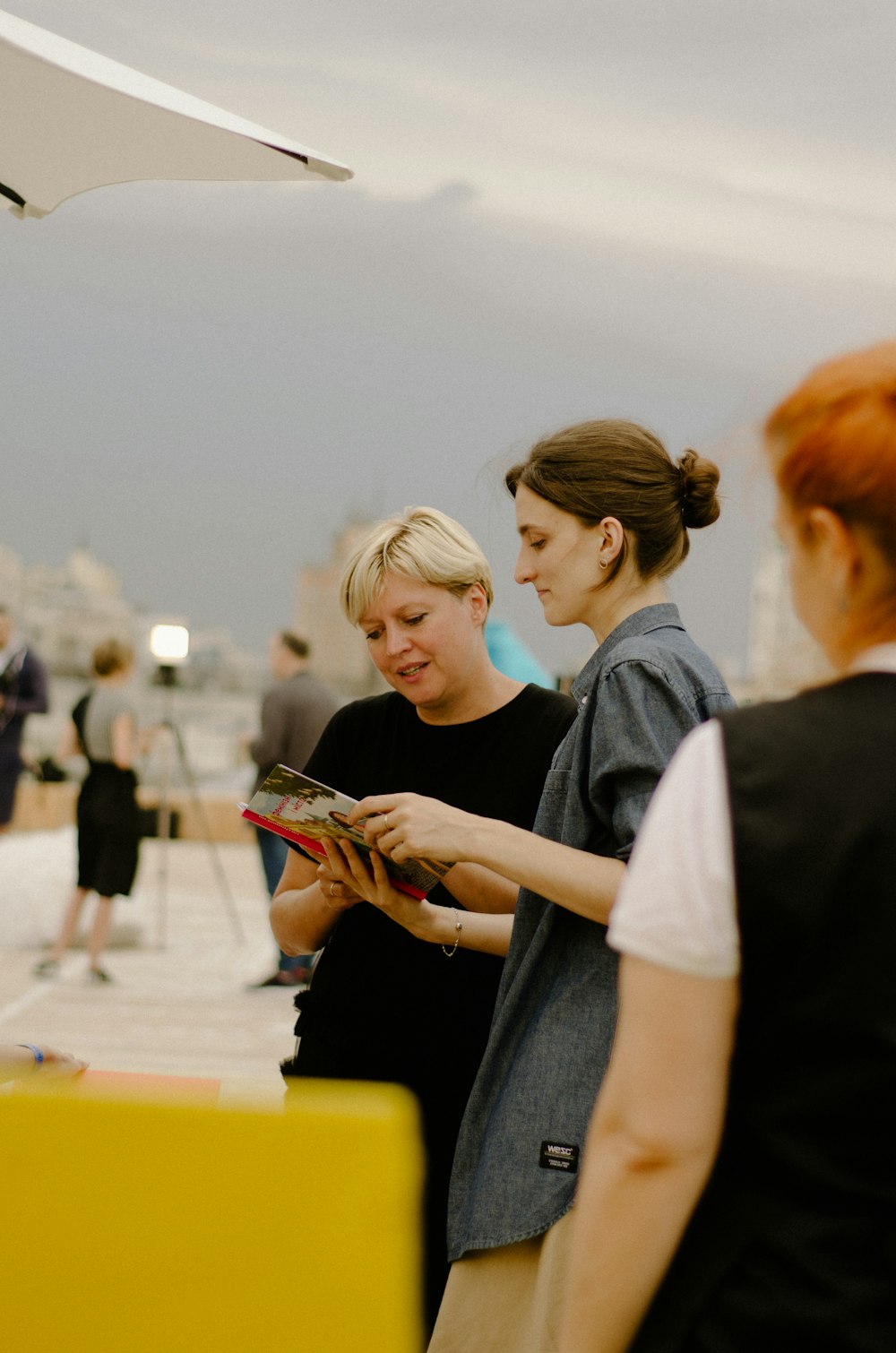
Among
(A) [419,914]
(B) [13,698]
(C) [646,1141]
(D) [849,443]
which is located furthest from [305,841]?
(B) [13,698]

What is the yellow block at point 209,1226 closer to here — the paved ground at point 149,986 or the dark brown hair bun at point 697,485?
the dark brown hair bun at point 697,485

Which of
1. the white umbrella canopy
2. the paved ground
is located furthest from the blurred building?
the white umbrella canopy

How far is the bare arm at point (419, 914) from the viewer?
163cm

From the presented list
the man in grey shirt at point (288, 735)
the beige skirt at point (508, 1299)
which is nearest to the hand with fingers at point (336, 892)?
the beige skirt at point (508, 1299)

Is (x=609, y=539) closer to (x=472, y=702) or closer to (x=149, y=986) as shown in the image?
(x=472, y=702)

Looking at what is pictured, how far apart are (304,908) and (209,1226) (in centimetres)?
91

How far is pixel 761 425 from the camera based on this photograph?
2.81 feet

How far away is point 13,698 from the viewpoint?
630 cm

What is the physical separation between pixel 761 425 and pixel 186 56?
91.2ft

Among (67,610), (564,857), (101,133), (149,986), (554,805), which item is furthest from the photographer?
(67,610)

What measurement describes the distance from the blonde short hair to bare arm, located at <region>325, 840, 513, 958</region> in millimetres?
415

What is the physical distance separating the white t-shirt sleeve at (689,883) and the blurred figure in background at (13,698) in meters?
5.96

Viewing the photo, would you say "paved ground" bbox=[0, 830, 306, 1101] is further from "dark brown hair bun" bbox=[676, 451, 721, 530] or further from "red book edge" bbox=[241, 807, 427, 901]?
"dark brown hair bun" bbox=[676, 451, 721, 530]

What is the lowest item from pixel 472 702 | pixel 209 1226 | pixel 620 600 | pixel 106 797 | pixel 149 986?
pixel 149 986
